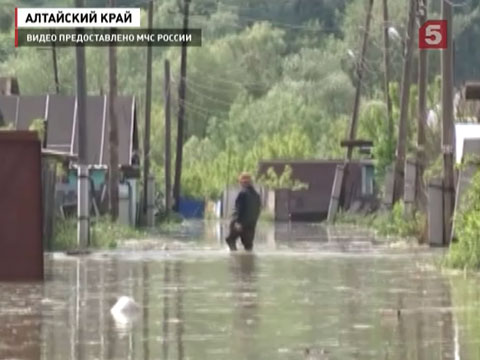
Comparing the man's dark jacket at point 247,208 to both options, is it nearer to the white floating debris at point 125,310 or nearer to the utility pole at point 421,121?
the utility pole at point 421,121

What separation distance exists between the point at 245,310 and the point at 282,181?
190ft

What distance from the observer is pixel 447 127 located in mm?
32688

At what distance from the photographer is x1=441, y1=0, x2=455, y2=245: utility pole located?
3228cm

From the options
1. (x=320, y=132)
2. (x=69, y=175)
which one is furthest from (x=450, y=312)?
(x=320, y=132)

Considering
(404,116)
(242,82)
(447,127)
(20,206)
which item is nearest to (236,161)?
(242,82)

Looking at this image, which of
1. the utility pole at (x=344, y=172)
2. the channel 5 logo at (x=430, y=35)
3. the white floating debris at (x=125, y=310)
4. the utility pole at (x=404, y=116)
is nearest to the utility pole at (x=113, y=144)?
the utility pole at (x=404, y=116)

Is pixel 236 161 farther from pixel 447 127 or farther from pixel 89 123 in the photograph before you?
pixel 447 127

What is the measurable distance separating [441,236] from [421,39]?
8092 mm

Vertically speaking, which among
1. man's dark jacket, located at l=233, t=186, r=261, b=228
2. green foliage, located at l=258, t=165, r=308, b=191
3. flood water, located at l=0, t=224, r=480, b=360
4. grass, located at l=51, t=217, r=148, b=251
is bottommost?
flood water, located at l=0, t=224, r=480, b=360

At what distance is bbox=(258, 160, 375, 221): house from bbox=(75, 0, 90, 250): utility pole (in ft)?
110

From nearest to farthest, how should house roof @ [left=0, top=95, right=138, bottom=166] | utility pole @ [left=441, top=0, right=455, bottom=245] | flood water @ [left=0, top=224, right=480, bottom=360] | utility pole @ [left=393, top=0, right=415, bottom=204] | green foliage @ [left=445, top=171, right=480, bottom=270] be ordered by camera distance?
flood water @ [left=0, top=224, right=480, bottom=360] < green foliage @ [left=445, top=171, right=480, bottom=270] < utility pole @ [left=441, top=0, right=455, bottom=245] < utility pole @ [left=393, top=0, right=415, bottom=204] < house roof @ [left=0, top=95, right=138, bottom=166]

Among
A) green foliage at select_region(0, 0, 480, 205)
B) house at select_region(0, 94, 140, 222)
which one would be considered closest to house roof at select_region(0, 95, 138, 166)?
house at select_region(0, 94, 140, 222)

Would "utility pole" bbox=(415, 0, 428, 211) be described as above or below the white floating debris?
above

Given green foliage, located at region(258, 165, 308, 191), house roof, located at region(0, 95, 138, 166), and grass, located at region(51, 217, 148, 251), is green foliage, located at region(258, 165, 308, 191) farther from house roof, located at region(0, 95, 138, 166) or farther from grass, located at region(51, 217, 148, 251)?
grass, located at region(51, 217, 148, 251)
